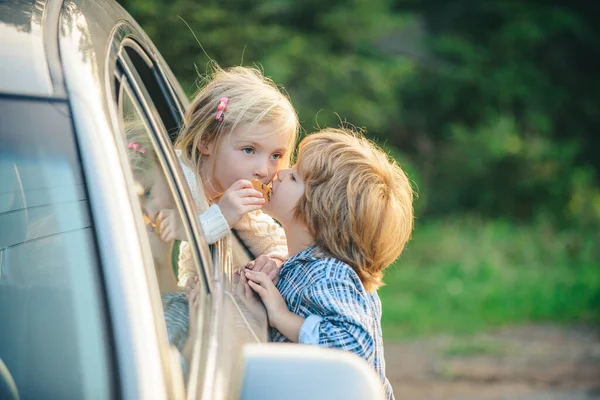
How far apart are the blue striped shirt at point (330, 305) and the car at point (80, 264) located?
2.10 feet

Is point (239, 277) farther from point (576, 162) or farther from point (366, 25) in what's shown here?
point (576, 162)

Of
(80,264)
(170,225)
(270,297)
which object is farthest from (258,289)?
(80,264)

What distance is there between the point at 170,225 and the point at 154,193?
0.30 ft

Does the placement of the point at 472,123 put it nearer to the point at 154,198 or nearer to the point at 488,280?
the point at 488,280

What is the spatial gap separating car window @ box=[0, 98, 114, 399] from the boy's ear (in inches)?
54.0

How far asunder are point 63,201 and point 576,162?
13678 millimetres

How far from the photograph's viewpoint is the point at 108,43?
6.10 ft

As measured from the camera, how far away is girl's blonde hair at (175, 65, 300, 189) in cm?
289

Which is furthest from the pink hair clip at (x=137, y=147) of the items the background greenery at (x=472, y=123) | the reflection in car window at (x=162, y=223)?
the background greenery at (x=472, y=123)

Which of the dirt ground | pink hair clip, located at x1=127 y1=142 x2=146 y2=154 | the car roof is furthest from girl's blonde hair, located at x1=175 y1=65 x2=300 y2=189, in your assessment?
the dirt ground

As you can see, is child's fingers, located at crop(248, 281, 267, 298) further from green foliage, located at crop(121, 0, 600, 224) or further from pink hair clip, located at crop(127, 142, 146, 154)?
green foliage, located at crop(121, 0, 600, 224)

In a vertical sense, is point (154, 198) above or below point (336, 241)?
below

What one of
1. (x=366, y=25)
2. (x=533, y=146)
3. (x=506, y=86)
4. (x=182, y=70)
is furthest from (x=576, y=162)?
(x=182, y=70)

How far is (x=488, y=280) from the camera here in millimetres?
10664
